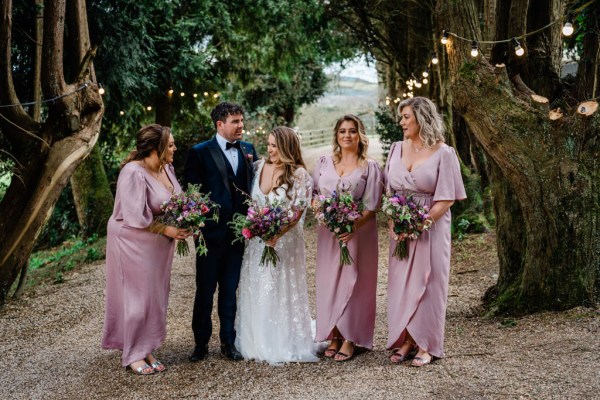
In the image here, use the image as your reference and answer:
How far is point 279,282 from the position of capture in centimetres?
609

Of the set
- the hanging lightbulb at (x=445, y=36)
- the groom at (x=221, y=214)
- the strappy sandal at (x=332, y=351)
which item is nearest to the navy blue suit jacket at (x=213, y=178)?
the groom at (x=221, y=214)

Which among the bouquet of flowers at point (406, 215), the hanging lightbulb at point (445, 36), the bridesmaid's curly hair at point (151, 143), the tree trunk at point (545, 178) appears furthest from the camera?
the hanging lightbulb at point (445, 36)

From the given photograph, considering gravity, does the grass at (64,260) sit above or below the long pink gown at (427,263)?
below

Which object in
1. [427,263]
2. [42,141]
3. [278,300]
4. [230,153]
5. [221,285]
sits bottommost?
[278,300]

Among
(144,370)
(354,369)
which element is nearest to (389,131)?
(354,369)

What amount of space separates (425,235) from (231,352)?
201 centimetres

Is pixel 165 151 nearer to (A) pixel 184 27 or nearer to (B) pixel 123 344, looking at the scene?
(B) pixel 123 344

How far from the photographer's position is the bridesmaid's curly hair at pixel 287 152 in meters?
5.89

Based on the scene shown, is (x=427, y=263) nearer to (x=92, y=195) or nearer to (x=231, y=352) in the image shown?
(x=231, y=352)

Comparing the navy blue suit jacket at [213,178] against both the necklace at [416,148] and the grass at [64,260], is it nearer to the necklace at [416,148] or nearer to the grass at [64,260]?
the necklace at [416,148]

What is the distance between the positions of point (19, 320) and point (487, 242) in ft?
25.4

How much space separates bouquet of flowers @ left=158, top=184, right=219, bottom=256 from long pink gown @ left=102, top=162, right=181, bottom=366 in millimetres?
172

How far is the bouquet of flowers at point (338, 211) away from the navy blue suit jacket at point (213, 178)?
0.82m

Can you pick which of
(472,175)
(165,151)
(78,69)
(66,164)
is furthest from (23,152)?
(472,175)
